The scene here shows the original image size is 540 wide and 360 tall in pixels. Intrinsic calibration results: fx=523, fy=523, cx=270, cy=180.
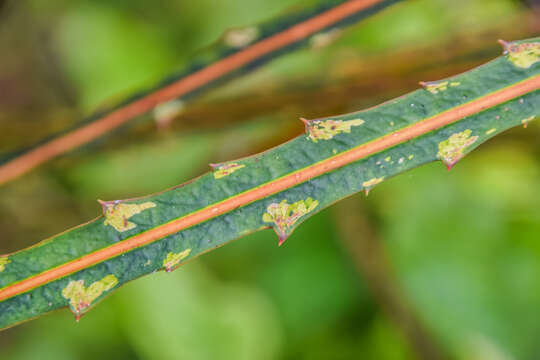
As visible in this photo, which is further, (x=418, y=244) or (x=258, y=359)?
(x=418, y=244)

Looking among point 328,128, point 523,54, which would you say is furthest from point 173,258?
point 523,54

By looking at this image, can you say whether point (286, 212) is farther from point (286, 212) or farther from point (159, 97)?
point (159, 97)

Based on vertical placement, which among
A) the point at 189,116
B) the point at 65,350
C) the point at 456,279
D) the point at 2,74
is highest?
the point at 2,74

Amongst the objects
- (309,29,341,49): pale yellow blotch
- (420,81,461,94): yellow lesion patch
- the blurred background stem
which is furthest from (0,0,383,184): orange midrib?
the blurred background stem

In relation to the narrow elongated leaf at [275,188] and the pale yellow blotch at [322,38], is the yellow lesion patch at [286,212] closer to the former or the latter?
the narrow elongated leaf at [275,188]

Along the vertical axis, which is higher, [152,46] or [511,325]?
[152,46]

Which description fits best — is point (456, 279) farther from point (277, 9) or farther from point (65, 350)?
point (65, 350)

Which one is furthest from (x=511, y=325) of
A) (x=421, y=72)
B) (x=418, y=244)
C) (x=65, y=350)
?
(x=65, y=350)
